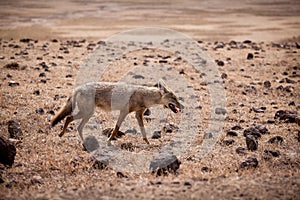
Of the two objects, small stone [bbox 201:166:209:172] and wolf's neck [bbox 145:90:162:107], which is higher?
wolf's neck [bbox 145:90:162:107]

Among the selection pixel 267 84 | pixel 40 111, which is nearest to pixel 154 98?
pixel 40 111

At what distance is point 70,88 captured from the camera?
1669cm

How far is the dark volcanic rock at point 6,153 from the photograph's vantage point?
841 centimetres

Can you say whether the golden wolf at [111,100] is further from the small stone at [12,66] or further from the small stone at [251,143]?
the small stone at [12,66]

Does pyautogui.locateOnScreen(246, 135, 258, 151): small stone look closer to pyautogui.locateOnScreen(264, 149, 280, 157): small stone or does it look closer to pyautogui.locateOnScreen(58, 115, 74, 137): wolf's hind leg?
pyautogui.locateOnScreen(264, 149, 280, 157): small stone

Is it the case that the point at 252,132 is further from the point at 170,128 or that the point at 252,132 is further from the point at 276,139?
the point at 170,128

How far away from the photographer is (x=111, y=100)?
1058 centimetres

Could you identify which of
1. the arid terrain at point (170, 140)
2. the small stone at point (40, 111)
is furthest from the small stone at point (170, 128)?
the small stone at point (40, 111)

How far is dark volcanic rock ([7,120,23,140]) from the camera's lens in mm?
10398

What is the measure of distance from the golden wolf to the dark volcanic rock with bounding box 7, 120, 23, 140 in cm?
98

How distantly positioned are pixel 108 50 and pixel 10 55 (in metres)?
6.47

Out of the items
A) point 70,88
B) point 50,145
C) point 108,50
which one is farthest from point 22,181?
point 108,50

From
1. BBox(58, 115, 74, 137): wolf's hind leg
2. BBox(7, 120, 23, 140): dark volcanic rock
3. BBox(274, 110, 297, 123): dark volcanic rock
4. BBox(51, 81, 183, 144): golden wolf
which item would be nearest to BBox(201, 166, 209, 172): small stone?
BBox(51, 81, 183, 144): golden wolf

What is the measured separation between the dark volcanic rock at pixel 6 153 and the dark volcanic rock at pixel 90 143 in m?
1.86
